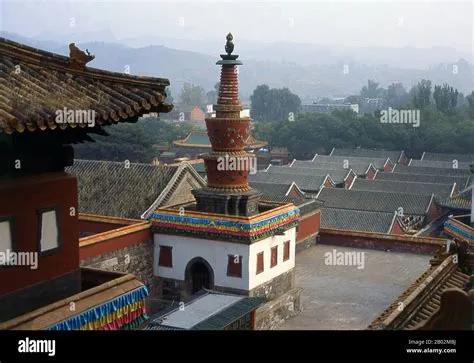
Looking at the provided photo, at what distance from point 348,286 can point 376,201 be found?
17.0 m

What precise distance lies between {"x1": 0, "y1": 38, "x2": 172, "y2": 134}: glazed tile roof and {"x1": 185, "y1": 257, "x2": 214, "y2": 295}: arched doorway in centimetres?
1458

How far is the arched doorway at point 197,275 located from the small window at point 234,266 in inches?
33.0

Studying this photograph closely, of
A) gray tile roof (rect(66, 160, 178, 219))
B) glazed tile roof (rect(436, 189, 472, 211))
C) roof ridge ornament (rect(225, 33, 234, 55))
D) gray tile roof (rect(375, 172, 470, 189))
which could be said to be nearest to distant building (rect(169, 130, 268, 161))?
gray tile roof (rect(375, 172, 470, 189))

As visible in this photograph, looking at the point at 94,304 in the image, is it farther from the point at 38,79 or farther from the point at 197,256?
the point at 197,256

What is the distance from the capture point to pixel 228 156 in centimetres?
2139

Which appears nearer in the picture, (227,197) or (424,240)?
(227,197)

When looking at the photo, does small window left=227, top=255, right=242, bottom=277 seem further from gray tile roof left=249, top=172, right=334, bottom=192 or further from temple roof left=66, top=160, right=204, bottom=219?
gray tile roof left=249, top=172, right=334, bottom=192

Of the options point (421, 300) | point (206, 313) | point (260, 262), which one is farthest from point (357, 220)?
point (421, 300)

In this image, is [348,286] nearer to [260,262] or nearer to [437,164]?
[260,262]

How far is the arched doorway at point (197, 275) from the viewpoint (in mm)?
21078
